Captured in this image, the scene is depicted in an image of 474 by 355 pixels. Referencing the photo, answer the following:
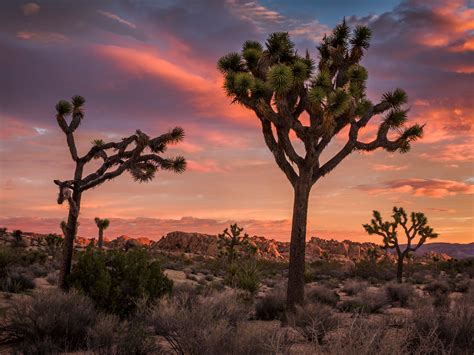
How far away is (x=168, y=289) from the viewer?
42.9 feet

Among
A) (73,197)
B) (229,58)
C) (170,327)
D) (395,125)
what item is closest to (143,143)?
(73,197)

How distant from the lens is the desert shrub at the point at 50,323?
26.1ft

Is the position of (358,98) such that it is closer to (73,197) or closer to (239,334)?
(73,197)

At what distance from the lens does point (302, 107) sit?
15.2 meters

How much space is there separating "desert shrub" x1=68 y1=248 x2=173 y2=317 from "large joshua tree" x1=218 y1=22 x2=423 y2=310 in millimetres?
4316

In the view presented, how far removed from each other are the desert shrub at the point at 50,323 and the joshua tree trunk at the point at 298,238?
7016mm

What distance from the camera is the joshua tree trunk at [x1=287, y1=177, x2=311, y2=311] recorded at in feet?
46.7

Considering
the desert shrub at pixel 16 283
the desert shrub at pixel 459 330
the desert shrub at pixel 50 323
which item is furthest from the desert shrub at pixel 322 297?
the desert shrub at pixel 16 283

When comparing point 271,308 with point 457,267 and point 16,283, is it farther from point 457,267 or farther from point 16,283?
point 457,267

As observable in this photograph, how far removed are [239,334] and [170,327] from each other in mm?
1496

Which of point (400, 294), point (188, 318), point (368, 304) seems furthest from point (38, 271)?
point (188, 318)

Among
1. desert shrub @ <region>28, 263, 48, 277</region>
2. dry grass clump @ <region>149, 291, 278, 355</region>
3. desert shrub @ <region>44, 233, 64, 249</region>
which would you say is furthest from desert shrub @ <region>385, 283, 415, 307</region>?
desert shrub @ <region>44, 233, 64, 249</region>

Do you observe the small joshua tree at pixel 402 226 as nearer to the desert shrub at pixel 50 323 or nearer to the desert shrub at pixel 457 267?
the desert shrub at pixel 457 267

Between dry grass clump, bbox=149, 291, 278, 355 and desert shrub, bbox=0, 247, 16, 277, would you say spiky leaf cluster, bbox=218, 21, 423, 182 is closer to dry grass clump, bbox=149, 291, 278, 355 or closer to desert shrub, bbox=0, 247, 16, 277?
dry grass clump, bbox=149, 291, 278, 355
